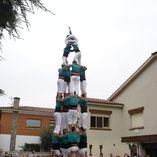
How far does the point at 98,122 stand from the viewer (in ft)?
82.8

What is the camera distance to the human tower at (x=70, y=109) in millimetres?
13961

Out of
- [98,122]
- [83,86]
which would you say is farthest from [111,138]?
[83,86]

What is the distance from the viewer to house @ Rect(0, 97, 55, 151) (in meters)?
32.9

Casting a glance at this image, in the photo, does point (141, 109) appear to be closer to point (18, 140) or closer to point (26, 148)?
point (26, 148)

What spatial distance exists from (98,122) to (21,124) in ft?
37.5

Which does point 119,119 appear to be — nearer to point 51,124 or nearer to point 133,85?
point 133,85

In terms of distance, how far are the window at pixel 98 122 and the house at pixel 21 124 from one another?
10.4m

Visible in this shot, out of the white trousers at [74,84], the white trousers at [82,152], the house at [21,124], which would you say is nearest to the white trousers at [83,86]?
the white trousers at [74,84]

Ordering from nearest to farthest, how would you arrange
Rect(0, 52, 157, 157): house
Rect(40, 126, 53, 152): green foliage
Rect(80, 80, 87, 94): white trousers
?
Rect(80, 80, 87, 94): white trousers, Rect(0, 52, 157, 157): house, Rect(40, 126, 53, 152): green foliage

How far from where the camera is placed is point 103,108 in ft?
84.3

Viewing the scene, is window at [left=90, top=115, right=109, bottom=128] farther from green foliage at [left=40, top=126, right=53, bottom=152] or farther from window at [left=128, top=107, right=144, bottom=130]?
green foliage at [left=40, top=126, right=53, bottom=152]

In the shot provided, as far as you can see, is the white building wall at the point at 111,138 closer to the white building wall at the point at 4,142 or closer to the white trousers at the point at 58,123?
the white trousers at the point at 58,123

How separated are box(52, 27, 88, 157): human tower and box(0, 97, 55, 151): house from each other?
18326 mm

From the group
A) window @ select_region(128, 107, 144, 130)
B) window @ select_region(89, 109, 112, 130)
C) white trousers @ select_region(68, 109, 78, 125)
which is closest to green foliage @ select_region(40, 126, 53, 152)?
window @ select_region(89, 109, 112, 130)
